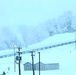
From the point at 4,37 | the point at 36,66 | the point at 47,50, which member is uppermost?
the point at 4,37

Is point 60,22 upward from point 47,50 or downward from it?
upward

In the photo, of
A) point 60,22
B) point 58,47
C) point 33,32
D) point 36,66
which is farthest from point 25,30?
point 36,66

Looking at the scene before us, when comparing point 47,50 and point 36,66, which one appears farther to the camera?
point 47,50

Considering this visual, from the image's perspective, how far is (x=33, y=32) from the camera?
41.9 metres

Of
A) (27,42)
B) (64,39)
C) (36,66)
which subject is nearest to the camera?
(36,66)

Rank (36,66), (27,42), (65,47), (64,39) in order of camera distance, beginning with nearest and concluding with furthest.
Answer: (36,66)
(65,47)
(64,39)
(27,42)

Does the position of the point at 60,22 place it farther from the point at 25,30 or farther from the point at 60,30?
the point at 25,30

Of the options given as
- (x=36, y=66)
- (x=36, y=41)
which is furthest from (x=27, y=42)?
(x=36, y=66)

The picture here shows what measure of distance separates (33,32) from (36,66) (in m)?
23.6

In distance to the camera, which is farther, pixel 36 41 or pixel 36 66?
pixel 36 41

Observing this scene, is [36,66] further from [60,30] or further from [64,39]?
[60,30]

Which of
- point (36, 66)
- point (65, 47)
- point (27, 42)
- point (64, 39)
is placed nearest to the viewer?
point (36, 66)

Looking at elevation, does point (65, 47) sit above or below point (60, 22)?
below

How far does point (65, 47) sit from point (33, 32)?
11.8 metres
